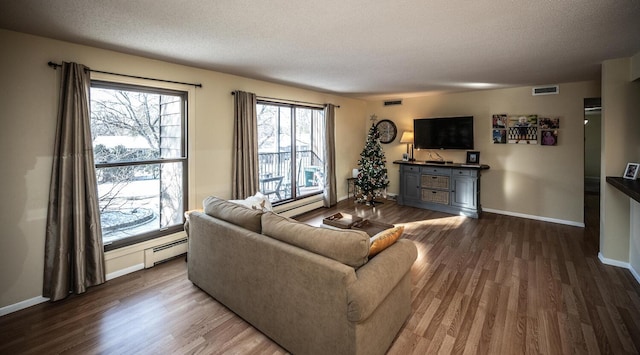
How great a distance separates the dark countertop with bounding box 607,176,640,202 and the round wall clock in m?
4.11

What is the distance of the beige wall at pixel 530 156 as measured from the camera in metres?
4.89

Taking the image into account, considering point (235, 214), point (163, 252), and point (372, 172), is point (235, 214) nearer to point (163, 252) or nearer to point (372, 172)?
point (163, 252)

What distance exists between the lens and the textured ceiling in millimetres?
2098

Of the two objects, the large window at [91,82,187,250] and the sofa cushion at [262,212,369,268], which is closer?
the sofa cushion at [262,212,369,268]

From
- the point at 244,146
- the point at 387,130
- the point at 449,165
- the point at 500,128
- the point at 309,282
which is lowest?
the point at 309,282

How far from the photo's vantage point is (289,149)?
567 cm

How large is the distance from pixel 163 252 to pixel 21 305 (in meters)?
1.26

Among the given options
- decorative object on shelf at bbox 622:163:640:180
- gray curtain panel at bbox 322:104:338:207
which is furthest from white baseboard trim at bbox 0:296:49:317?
decorative object on shelf at bbox 622:163:640:180

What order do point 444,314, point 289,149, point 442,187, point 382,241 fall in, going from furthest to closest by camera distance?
point 442,187
point 289,149
point 444,314
point 382,241

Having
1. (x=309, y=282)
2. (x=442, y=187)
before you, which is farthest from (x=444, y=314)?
(x=442, y=187)

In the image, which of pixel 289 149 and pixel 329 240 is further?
pixel 289 149

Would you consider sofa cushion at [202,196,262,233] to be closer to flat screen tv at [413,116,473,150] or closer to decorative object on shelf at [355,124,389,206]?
decorative object on shelf at [355,124,389,206]

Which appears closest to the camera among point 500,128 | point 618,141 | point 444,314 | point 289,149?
point 444,314

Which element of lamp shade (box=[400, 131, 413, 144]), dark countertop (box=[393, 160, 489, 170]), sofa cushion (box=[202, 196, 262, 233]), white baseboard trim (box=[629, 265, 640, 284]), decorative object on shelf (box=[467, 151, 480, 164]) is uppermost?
lamp shade (box=[400, 131, 413, 144])
